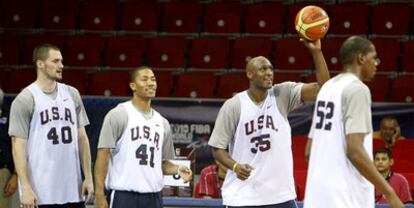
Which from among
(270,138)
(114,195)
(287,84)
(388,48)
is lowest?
(114,195)

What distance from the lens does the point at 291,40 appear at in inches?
490

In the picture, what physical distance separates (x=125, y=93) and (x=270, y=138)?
20.0 feet

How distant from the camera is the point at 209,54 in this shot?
487 inches

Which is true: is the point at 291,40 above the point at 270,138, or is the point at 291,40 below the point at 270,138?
above

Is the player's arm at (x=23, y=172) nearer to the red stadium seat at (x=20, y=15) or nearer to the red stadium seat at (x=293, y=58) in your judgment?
the red stadium seat at (x=293, y=58)

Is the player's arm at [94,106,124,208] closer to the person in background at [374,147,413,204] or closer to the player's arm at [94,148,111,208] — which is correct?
the player's arm at [94,148,111,208]

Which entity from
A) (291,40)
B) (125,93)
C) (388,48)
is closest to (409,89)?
(388,48)

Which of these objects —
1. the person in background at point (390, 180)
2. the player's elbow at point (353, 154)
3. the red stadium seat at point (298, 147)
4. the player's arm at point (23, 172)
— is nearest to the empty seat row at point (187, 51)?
the red stadium seat at point (298, 147)

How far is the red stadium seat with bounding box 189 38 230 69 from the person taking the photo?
40.4ft

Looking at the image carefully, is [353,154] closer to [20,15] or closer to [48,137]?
[48,137]

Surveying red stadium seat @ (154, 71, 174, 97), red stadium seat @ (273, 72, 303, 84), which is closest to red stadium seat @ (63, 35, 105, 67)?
red stadium seat @ (154, 71, 174, 97)

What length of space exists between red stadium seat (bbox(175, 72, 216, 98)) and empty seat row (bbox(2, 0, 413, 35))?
1578 mm

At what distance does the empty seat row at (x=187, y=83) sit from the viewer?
11352mm

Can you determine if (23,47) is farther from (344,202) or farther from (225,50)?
(344,202)
